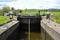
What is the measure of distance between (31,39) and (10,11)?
25.5ft

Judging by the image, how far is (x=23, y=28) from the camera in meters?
20.5

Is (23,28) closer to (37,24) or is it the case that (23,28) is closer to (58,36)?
(37,24)

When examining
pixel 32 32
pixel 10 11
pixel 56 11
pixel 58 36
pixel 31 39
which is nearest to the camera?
pixel 58 36

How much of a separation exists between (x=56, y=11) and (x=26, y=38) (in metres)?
6.27

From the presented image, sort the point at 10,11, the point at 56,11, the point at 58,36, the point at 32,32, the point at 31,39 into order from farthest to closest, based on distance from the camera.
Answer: the point at 10,11, the point at 56,11, the point at 32,32, the point at 31,39, the point at 58,36

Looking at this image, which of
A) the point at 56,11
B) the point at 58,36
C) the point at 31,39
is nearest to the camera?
the point at 58,36

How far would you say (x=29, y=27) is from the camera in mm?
20391

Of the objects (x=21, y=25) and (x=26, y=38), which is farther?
(x=21, y=25)

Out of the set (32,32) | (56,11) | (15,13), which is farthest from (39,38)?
(15,13)

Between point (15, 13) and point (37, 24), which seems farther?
point (15, 13)

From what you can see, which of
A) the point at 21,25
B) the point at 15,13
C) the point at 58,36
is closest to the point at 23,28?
the point at 21,25

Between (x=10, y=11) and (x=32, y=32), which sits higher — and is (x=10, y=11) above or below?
above

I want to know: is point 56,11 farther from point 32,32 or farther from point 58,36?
point 58,36

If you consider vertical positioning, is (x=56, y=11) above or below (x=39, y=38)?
above
